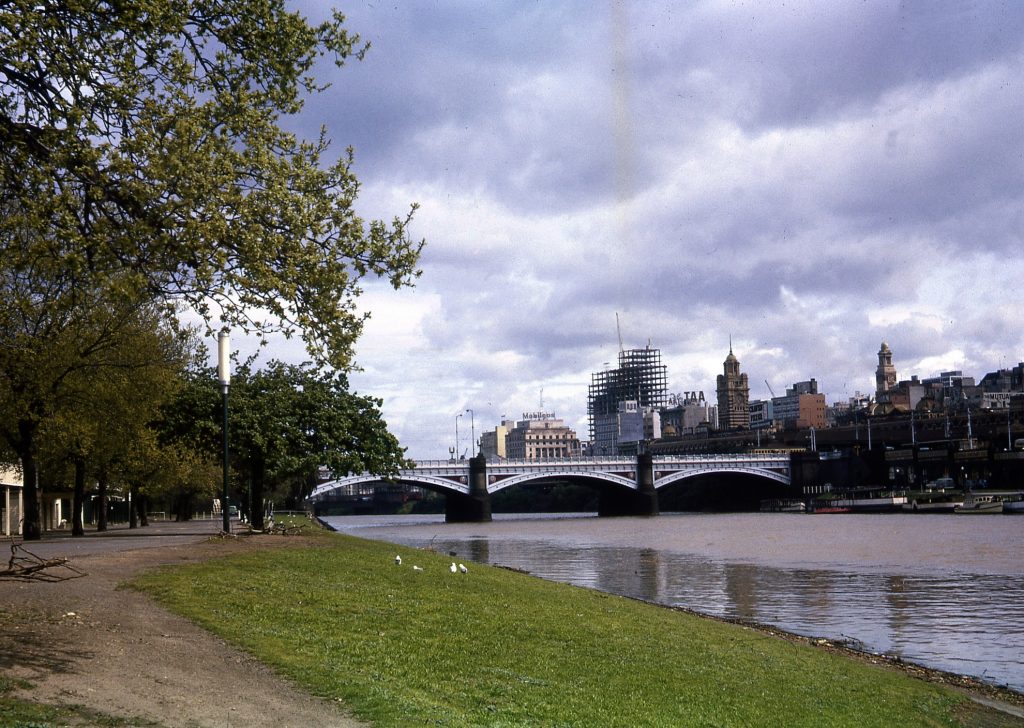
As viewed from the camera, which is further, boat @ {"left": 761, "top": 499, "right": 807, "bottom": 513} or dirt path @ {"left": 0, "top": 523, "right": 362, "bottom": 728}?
boat @ {"left": 761, "top": 499, "right": 807, "bottom": 513}

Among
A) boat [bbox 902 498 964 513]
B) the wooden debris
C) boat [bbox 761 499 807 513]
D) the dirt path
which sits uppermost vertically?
the wooden debris

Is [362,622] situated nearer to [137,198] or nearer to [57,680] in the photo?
[57,680]

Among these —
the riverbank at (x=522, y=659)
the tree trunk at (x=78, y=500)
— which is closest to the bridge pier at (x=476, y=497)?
the tree trunk at (x=78, y=500)

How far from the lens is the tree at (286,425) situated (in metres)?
41.0

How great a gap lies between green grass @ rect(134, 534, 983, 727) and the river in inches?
177

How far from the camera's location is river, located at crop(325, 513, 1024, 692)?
23422 mm

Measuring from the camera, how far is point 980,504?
10862 cm

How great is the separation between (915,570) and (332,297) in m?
35.7

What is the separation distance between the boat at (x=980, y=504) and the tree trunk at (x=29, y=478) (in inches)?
3697

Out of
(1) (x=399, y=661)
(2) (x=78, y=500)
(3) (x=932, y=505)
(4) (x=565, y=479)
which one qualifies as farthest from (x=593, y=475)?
(1) (x=399, y=661)

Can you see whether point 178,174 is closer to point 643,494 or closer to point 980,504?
point 980,504

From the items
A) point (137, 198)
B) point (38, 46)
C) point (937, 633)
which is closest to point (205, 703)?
point (137, 198)

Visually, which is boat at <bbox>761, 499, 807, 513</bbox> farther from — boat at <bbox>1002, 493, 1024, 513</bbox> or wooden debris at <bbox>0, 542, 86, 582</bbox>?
wooden debris at <bbox>0, 542, 86, 582</bbox>

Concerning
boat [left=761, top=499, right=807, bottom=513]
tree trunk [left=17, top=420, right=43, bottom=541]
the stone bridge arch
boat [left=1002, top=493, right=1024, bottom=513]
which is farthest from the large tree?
boat [left=761, top=499, right=807, bottom=513]
